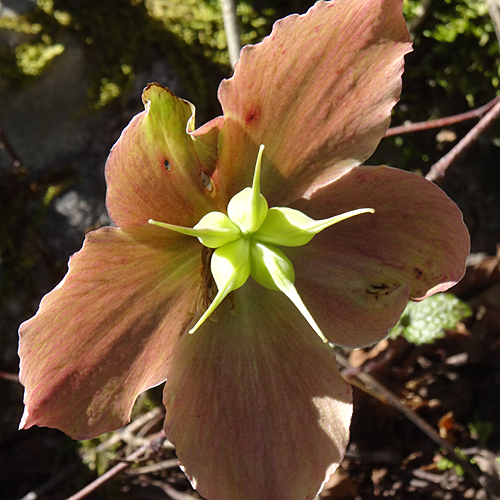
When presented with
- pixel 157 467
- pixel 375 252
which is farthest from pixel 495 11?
pixel 157 467

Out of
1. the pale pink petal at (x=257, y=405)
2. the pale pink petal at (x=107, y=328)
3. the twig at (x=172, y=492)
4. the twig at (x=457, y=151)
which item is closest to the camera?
the pale pink petal at (x=107, y=328)

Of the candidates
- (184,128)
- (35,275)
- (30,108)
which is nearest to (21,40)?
(30,108)

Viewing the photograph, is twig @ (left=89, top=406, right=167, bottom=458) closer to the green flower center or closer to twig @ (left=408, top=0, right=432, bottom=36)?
the green flower center

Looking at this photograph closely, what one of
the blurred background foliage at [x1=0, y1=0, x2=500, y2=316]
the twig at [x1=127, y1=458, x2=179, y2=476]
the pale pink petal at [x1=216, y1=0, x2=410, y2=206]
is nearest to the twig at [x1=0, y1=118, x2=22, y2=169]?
the blurred background foliage at [x1=0, y1=0, x2=500, y2=316]

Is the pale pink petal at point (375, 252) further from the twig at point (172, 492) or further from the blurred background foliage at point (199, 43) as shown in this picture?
the twig at point (172, 492)

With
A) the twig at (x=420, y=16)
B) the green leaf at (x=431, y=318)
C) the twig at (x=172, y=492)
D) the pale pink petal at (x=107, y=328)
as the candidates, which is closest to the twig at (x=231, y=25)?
the twig at (x=420, y=16)

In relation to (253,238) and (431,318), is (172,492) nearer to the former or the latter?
(431,318)
